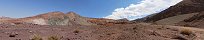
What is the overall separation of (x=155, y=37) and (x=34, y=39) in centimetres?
717

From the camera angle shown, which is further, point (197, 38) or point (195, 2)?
point (195, 2)

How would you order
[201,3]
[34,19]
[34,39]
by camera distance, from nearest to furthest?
1. [34,39]
2. [34,19]
3. [201,3]

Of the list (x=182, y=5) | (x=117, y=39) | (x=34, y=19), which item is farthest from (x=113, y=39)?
(x=182, y=5)

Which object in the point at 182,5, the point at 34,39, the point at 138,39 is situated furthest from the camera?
the point at 182,5

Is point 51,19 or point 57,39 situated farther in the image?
point 51,19

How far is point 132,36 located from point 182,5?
12087cm

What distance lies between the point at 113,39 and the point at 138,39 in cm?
118

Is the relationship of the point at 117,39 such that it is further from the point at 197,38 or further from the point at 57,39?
the point at 197,38

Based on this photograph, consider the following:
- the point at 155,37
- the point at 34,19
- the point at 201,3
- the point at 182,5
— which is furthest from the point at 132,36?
the point at 182,5

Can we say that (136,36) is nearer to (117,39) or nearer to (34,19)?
(117,39)

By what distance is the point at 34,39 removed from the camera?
16.3m

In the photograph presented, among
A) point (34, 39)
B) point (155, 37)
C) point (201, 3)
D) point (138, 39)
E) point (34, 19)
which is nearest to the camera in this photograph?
point (34, 39)

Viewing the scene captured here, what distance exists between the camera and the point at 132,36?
66.1 feet

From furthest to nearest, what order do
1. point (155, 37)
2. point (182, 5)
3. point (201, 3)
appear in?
point (182, 5) → point (201, 3) → point (155, 37)
